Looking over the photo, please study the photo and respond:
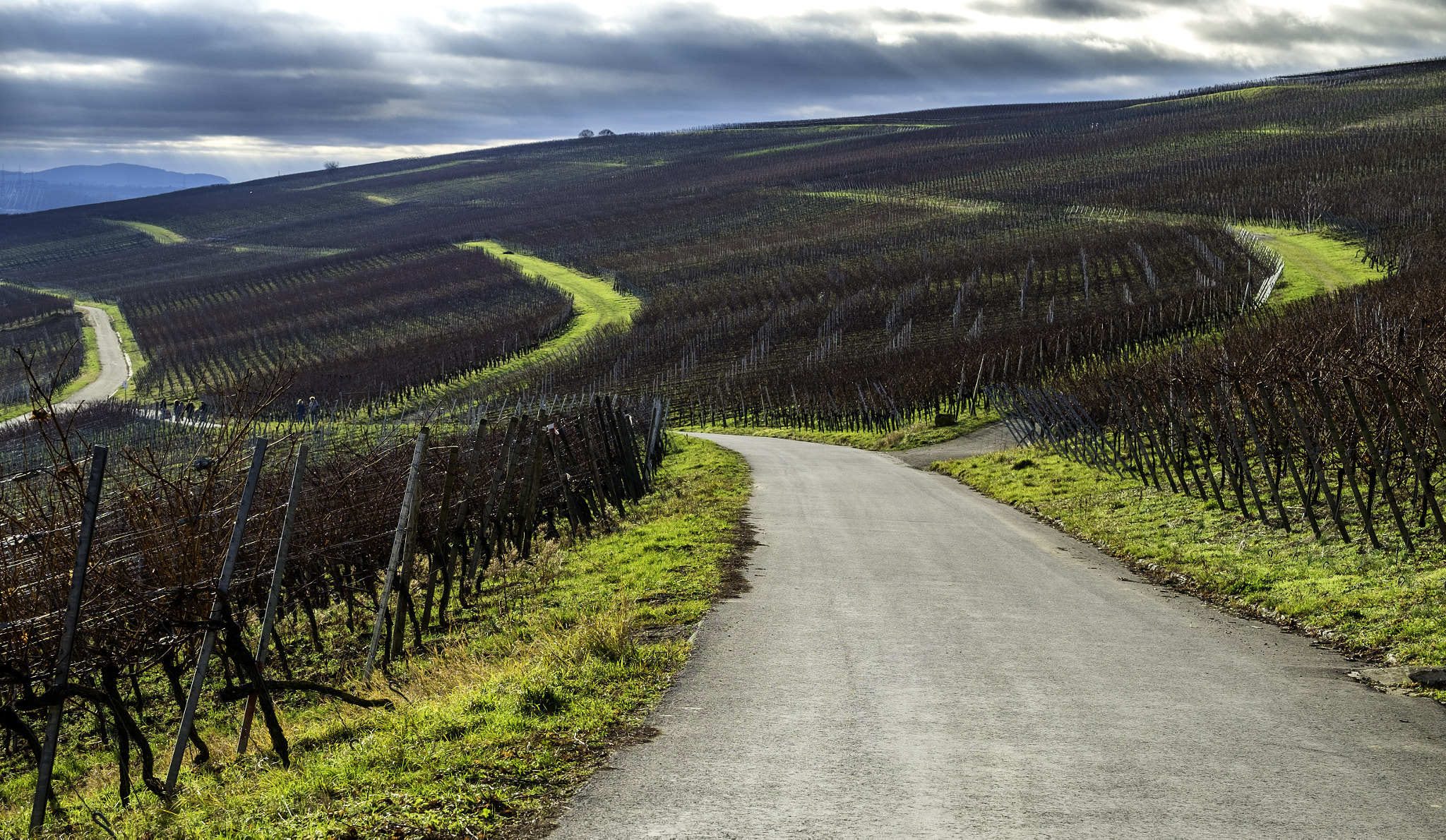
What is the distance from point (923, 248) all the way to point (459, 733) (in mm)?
104193

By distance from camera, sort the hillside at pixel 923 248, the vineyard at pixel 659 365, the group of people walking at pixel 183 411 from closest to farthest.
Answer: the vineyard at pixel 659 365 → the group of people walking at pixel 183 411 → the hillside at pixel 923 248

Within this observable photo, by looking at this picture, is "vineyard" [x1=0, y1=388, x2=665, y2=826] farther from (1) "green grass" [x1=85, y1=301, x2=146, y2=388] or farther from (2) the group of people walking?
(1) "green grass" [x1=85, y1=301, x2=146, y2=388]

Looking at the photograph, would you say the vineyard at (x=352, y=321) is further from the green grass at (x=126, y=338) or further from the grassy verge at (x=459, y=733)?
the grassy verge at (x=459, y=733)

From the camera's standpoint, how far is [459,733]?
7.45 metres

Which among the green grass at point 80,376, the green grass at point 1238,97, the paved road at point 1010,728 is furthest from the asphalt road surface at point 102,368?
the green grass at point 1238,97

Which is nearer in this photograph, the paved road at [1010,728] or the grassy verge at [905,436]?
the paved road at [1010,728]

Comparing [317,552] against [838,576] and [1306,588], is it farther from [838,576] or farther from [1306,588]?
[1306,588]

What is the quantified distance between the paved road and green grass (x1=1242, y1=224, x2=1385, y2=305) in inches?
1804

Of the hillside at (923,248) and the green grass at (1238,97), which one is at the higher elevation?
the green grass at (1238,97)

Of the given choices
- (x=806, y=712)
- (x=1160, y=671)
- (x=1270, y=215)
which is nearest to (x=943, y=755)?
(x=806, y=712)

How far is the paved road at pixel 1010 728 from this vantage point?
577 centimetres

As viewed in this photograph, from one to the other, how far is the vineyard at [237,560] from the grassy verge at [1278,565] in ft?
27.3

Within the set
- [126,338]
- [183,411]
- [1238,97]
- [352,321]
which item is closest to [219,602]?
[183,411]

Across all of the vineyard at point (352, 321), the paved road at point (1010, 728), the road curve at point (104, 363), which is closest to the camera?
the paved road at point (1010, 728)
